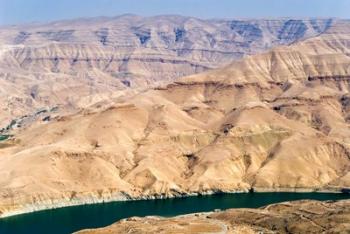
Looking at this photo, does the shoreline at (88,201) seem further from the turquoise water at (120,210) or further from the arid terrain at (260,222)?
the arid terrain at (260,222)

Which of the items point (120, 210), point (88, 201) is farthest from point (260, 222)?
point (88, 201)

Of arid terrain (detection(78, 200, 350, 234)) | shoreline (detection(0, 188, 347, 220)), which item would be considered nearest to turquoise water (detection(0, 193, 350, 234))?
shoreline (detection(0, 188, 347, 220))

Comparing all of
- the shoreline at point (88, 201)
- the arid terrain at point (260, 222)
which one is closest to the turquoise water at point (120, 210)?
the shoreline at point (88, 201)

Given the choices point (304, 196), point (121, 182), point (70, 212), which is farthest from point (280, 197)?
point (70, 212)

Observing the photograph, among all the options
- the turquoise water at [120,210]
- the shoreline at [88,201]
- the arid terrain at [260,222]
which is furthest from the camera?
the shoreline at [88,201]

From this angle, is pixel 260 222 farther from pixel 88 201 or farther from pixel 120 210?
pixel 88 201

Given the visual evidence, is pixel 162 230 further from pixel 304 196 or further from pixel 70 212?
pixel 304 196
